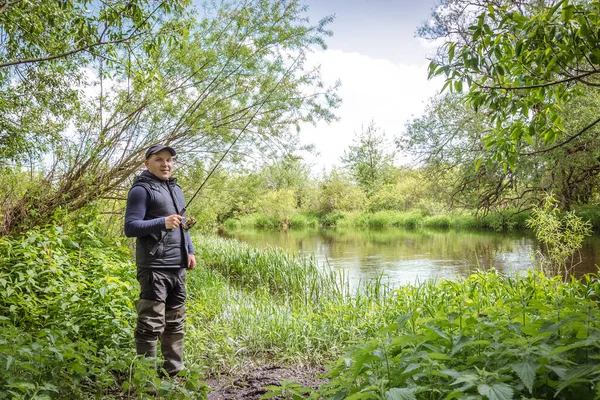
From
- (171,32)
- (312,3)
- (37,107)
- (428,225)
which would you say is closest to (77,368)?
(171,32)

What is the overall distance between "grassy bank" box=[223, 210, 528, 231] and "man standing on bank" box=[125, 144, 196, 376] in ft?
50.7

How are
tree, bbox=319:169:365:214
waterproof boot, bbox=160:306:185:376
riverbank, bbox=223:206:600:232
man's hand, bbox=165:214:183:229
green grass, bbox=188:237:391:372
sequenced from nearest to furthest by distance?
1. man's hand, bbox=165:214:183:229
2. waterproof boot, bbox=160:306:185:376
3. green grass, bbox=188:237:391:372
4. riverbank, bbox=223:206:600:232
5. tree, bbox=319:169:365:214

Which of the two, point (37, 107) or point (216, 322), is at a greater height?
point (37, 107)

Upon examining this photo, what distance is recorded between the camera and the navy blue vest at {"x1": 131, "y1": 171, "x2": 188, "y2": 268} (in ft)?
10.1

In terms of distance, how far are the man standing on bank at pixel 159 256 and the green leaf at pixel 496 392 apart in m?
2.16

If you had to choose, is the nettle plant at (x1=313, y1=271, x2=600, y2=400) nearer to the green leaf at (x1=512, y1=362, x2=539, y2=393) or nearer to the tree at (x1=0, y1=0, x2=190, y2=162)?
the green leaf at (x1=512, y1=362, x2=539, y2=393)

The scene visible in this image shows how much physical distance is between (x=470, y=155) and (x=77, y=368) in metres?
14.2

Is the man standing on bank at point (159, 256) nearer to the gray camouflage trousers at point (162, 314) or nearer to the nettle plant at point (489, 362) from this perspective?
the gray camouflage trousers at point (162, 314)

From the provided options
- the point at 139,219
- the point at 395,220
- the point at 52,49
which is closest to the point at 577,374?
the point at 139,219

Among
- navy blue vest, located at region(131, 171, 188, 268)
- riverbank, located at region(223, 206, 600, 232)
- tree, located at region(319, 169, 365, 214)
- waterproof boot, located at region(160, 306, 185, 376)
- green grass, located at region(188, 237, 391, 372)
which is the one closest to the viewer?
navy blue vest, located at region(131, 171, 188, 268)

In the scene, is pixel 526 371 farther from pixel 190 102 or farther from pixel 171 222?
pixel 190 102

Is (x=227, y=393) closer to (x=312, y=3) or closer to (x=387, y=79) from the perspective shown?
(x=312, y=3)

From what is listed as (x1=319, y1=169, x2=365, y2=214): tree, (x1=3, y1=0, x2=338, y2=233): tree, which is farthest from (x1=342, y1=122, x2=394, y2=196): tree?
(x1=3, y1=0, x2=338, y2=233): tree

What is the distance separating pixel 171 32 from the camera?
409 cm
